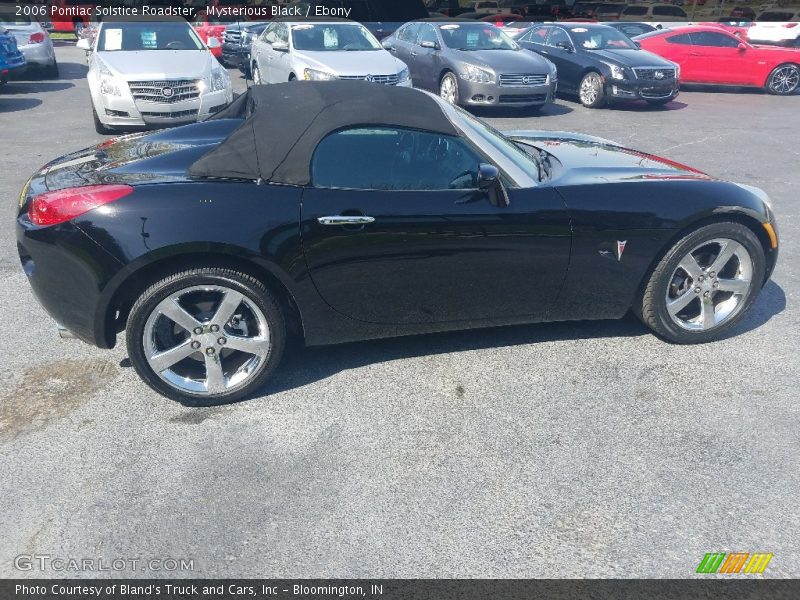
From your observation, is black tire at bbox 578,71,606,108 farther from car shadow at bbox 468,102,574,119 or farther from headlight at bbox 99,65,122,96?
headlight at bbox 99,65,122,96

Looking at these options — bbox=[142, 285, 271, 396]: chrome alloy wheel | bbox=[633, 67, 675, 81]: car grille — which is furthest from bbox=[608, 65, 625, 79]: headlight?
bbox=[142, 285, 271, 396]: chrome alloy wheel

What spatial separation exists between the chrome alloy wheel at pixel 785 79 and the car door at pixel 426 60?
7969mm

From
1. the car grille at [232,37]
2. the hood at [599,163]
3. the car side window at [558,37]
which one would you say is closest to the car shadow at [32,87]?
the car grille at [232,37]

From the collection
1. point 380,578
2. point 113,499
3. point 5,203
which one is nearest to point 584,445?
point 380,578

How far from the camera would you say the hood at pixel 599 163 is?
3.98m

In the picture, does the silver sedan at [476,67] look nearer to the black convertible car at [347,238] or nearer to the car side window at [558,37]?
the car side window at [558,37]

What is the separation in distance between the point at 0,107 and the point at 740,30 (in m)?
18.9

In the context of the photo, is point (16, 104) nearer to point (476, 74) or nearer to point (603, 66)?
point (476, 74)

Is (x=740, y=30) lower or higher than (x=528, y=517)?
higher

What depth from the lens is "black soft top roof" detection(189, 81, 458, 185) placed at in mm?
3451

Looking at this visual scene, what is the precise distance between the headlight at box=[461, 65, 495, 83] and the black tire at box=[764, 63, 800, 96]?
7762 mm

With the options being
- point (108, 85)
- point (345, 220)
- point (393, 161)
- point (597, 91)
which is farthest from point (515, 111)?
point (345, 220)

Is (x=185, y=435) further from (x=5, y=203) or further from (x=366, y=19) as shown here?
(x=366, y=19)

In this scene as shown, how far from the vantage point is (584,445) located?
3186 mm
